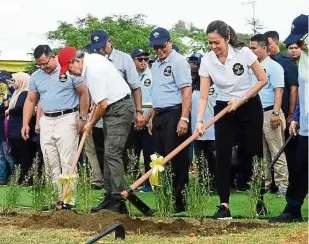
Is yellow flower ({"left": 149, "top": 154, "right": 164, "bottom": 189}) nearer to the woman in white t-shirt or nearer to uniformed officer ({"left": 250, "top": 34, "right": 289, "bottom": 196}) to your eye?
the woman in white t-shirt

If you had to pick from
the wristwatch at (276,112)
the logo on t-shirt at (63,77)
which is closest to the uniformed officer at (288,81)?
the wristwatch at (276,112)

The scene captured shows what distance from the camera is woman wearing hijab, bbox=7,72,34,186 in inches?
526

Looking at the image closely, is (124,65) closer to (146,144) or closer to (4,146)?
(146,144)

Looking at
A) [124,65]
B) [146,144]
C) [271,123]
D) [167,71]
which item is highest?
[124,65]

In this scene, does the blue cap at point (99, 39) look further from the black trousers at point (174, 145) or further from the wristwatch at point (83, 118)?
the black trousers at point (174, 145)

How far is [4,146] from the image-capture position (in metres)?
14.3

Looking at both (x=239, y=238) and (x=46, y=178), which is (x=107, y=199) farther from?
(x=239, y=238)

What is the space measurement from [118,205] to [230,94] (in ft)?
5.72

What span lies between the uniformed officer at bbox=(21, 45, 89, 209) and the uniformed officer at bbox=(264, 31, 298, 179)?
104 inches

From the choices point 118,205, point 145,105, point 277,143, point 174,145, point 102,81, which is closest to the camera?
point 102,81

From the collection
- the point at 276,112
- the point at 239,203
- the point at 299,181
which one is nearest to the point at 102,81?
the point at 299,181

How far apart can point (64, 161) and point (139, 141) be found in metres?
3.04

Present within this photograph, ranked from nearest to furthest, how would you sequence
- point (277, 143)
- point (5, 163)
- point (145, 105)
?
point (277, 143), point (145, 105), point (5, 163)

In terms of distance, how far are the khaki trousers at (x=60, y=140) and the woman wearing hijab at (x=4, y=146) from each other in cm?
450
